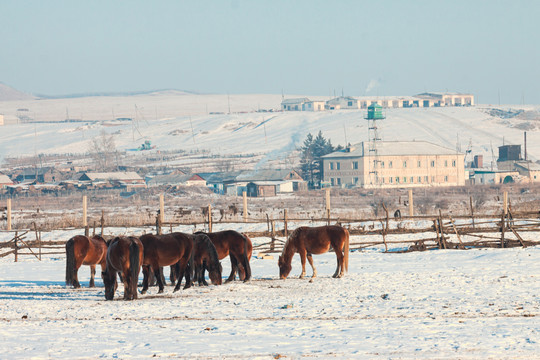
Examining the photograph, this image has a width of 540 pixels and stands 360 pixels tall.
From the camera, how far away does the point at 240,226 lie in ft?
126

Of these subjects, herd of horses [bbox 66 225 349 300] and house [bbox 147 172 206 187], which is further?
house [bbox 147 172 206 187]

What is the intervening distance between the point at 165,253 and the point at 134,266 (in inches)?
41.9

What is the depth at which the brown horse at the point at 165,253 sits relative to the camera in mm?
17125

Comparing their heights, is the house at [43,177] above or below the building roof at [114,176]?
above

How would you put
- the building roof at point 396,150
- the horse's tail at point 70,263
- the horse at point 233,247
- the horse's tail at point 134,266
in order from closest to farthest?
the horse's tail at point 134,266, the horse's tail at point 70,263, the horse at point 233,247, the building roof at point 396,150

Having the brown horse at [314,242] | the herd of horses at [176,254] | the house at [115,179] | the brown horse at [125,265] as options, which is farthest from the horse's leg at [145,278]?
the house at [115,179]

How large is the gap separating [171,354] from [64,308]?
5303 mm

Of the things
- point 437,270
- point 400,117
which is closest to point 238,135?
point 400,117

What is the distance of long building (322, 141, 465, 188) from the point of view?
98.1 m

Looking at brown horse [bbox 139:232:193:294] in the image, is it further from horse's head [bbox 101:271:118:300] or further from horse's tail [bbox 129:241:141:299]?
horse's head [bbox 101:271:118:300]

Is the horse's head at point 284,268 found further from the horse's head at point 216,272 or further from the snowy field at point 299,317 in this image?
the horse's head at point 216,272

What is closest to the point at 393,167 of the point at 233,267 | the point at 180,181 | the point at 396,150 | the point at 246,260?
the point at 396,150

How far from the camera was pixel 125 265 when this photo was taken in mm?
16391

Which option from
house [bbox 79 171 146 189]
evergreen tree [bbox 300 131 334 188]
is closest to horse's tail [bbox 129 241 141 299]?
evergreen tree [bbox 300 131 334 188]
